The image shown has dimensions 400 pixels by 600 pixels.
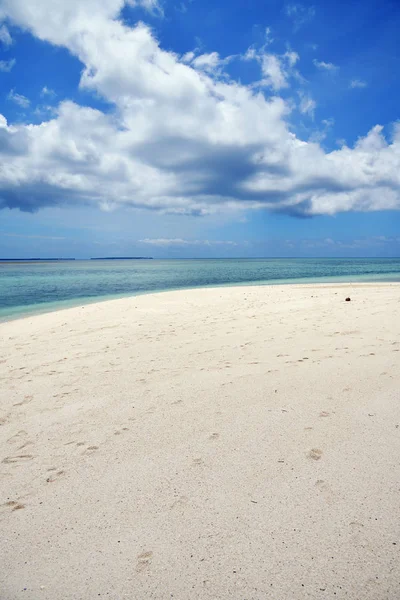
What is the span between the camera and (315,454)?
4230 mm

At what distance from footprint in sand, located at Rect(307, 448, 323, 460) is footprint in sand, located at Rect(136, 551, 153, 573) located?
222 centimetres

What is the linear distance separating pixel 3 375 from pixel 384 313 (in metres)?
12.6

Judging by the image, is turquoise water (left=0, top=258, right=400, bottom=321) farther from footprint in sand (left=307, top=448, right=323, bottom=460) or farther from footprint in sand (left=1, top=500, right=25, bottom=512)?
footprint in sand (left=307, top=448, right=323, bottom=460)

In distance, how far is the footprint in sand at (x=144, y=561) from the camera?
2.83m

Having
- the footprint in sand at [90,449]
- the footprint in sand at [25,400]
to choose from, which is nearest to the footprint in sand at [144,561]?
the footprint in sand at [90,449]

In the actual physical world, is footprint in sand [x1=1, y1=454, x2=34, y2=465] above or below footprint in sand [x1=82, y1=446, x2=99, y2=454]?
below

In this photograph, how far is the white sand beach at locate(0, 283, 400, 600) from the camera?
2.75 m

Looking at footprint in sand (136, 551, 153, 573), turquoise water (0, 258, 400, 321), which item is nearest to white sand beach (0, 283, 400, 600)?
footprint in sand (136, 551, 153, 573)

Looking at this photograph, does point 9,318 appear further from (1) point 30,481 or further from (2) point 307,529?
(2) point 307,529

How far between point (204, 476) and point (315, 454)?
1.44 metres

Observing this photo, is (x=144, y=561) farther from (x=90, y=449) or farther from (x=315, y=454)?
(x=315, y=454)

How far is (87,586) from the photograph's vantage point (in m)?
2.71

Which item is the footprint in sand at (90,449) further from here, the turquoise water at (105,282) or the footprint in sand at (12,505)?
the turquoise water at (105,282)

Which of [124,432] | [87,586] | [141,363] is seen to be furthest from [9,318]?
[87,586]
